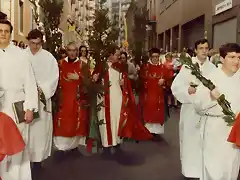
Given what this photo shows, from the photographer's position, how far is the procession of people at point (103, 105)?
14.9ft

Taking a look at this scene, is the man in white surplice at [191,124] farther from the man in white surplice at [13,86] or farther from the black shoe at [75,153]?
the black shoe at [75,153]

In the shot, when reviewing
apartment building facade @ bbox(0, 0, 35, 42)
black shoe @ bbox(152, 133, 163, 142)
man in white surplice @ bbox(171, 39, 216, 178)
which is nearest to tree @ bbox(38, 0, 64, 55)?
man in white surplice @ bbox(171, 39, 216, 178)

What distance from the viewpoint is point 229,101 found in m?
4.49

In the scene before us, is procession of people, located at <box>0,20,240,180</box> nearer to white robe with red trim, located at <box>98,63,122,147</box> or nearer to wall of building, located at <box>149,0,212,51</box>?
white robe with red trim, located at <box>98,63,122,147</box>

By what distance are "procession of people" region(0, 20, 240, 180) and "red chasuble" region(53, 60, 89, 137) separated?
15 millimetres

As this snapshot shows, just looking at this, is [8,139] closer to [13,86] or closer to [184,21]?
[13,86]

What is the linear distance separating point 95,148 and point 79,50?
1721mm

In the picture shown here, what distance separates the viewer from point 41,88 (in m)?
6.36

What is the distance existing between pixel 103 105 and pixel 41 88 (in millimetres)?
1610

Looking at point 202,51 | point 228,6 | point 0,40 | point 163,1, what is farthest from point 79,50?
point 163,1

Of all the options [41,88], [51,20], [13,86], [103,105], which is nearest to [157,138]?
[103,105]

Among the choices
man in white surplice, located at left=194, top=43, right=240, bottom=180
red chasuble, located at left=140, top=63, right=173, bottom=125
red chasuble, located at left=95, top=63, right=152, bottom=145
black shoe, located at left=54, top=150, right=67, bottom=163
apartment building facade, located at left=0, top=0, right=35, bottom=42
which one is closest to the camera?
man in white surplice, located at left=194, top=43, right=240, bottom=180

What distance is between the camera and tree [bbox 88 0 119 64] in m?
7.38

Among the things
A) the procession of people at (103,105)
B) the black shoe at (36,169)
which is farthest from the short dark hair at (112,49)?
the black shoe at (36,169)
